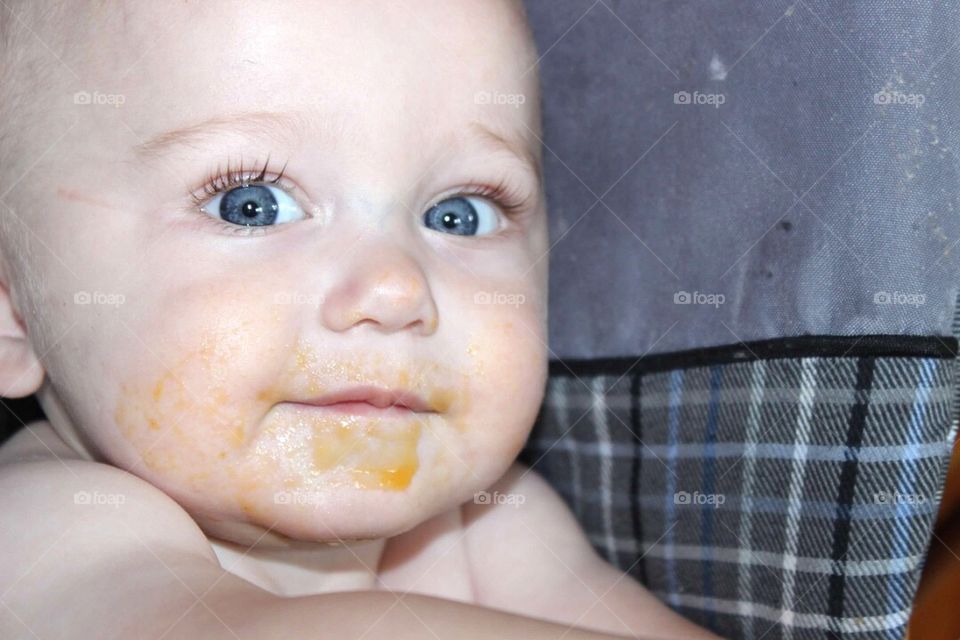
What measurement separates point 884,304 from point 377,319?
47 cm

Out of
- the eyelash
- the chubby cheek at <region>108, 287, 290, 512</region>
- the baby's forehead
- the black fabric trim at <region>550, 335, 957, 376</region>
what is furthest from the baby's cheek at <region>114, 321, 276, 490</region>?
the black fabric trim at <region>550, 335, 957, 376</region>

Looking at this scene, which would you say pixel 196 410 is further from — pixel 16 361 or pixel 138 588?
pixel 16 361

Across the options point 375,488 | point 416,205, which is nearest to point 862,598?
point 375,488

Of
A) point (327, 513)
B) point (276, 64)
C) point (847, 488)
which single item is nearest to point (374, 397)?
point (327, 513)

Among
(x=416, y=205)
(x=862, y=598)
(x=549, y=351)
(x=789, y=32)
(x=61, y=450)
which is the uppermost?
(x=789, y=32)

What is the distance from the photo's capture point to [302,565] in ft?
4.21

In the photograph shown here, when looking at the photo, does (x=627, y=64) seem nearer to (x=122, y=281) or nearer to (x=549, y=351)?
(x=549, y=351)

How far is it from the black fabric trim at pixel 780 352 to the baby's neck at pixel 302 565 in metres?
0.35

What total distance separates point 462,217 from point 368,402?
298mm

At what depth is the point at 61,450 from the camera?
1.23 metres

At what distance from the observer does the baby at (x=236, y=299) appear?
3.39 ft

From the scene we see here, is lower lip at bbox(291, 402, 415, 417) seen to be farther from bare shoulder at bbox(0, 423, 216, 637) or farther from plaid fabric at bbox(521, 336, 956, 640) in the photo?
plaid fabric at bbox(521, 336, 956, 640)

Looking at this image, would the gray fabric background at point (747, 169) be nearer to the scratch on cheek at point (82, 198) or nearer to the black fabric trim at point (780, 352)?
the black fabric trim at point (780, 352)

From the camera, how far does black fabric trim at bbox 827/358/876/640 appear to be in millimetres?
1061
